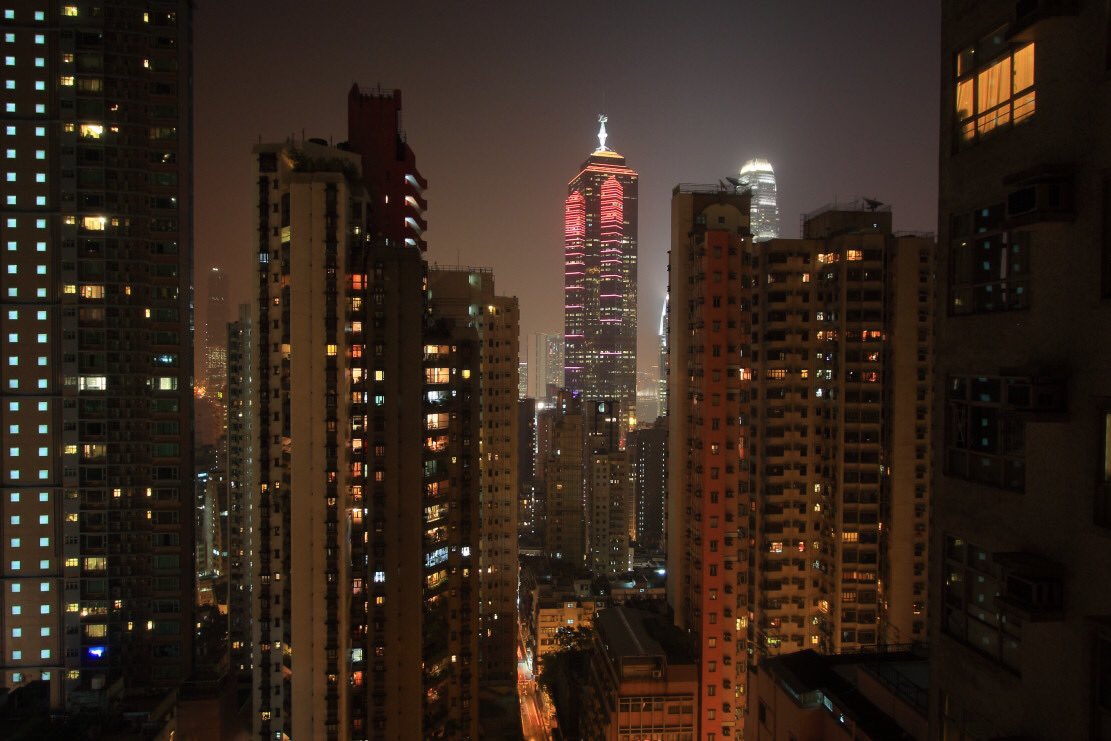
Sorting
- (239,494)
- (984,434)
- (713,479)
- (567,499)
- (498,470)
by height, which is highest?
(984,434)

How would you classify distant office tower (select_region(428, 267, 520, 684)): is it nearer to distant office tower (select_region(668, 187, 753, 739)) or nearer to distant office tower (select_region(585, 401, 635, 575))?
distant office tower (select_region(668, 187, 753, 739))

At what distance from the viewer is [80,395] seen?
3922 cm

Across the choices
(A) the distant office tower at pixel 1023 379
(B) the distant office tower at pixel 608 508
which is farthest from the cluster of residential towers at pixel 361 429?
(B) the distant office tower at pixel 608 508

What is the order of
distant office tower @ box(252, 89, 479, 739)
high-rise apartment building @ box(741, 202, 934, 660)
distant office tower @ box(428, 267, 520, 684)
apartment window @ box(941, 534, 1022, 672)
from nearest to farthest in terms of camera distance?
1. apartment window @ box(941, 534, 1022, 672)
2. distant office tower @ box(252, 89, 479, 739)
3. high-rise apartment building @ box(741, 202, 934, 660)
4. distant office tower @ box(428, 267, 520, 684)

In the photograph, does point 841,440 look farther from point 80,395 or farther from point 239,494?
point 239,494

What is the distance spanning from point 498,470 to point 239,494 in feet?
78.1

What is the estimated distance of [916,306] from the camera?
40.7m

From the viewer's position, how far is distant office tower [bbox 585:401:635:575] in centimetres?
8638

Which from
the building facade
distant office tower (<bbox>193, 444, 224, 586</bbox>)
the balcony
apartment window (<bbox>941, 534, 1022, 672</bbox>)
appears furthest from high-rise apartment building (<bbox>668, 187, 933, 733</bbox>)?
distant office tower (<bbox>193, 444, 224, 586</bbox>)

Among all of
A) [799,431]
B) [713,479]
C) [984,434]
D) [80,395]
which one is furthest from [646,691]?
[80,395]

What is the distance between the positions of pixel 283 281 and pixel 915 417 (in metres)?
36.1

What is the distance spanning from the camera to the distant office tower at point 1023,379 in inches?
207

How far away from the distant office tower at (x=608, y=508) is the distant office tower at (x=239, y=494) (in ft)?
139

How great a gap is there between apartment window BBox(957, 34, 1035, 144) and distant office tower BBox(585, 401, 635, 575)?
8010 cm
